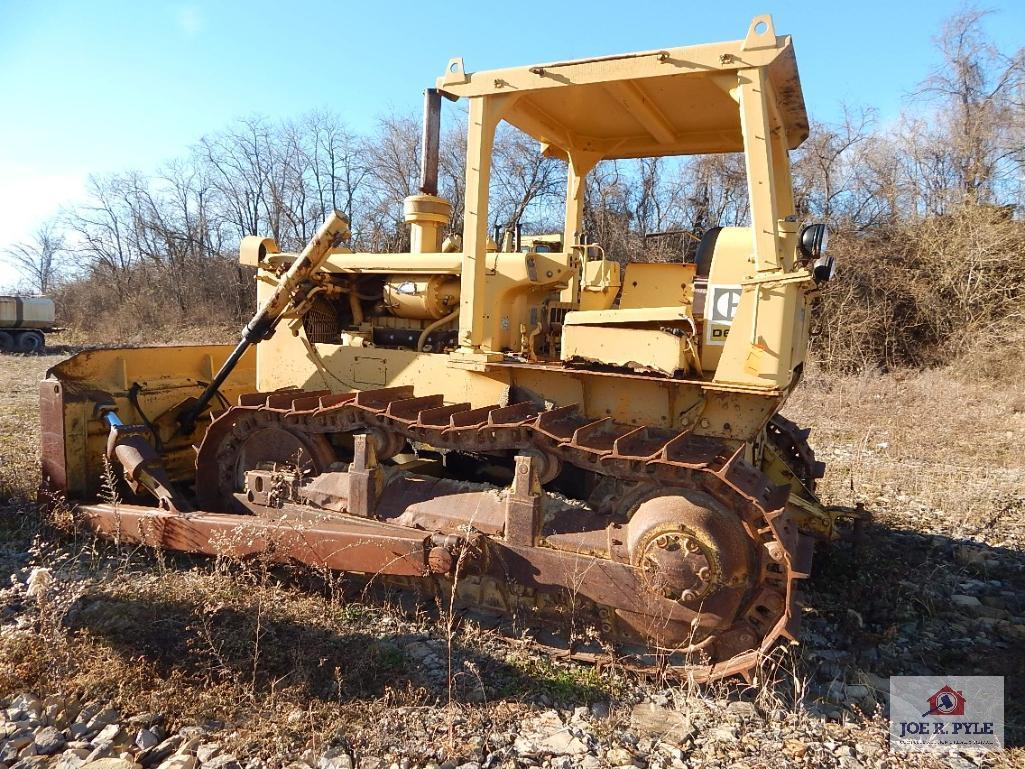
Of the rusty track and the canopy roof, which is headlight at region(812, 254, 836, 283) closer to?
the canopy roof

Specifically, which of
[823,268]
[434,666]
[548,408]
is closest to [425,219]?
[548,408]

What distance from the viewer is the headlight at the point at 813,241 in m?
3.49

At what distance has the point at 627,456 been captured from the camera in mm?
3377

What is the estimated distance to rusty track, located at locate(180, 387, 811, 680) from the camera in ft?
10.8

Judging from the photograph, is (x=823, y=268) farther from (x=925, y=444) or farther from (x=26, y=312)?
(x=26, y=312)

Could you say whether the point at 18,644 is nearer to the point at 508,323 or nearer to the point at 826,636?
the point at 508,323

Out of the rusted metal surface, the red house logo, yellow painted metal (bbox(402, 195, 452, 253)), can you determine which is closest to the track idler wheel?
the red house logo

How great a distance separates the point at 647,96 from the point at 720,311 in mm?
1447

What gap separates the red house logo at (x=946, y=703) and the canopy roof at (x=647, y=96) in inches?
130

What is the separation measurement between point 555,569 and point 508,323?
163 cm

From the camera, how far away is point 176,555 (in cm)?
479

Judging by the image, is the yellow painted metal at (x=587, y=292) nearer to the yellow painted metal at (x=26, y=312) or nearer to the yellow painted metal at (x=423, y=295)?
the yellow painted metal at (x=423, y=295)

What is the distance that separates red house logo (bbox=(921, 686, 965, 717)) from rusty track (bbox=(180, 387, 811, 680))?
0.99 m

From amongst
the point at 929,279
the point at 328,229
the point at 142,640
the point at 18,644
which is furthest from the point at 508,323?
the point at 929,279
